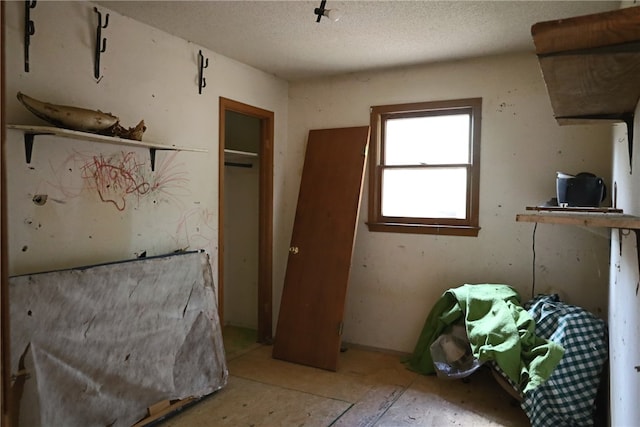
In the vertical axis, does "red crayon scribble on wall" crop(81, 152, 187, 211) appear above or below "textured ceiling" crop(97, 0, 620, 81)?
below

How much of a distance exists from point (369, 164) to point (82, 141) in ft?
7.30

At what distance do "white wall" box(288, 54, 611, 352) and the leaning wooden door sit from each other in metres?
0.25

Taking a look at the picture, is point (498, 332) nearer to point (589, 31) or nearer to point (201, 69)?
point (589, 31)

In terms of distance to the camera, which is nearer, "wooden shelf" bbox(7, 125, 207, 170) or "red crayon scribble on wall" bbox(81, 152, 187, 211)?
"wooden shelf" bbox(7, 125, 207, 170)

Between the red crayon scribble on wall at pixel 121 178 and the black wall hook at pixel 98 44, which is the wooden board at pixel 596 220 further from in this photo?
the black wall hook at pixel 98 44

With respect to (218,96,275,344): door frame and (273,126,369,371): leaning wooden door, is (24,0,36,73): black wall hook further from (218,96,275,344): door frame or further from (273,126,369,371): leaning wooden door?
(273,126,369,371): leaning wooden door

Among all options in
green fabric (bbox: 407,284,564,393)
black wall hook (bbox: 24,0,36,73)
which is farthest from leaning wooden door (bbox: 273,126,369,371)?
black wall hook (bbox: 24,0,36,73)

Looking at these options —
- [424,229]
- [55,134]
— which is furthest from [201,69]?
[424,229]

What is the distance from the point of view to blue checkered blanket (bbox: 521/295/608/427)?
7.73ft

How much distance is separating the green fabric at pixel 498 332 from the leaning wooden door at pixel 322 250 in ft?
2.48

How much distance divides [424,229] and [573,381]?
1.55 metres

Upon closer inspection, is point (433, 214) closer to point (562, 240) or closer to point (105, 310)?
point (562, 240)

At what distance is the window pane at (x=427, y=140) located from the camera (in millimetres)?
3545

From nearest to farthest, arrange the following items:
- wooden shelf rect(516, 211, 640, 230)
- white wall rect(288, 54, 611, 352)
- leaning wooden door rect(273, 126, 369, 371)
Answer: wooden shelf rect(516, 211, 640, 230)
white wall rect(288, 54, 611, 352)
leaning wooden door rect(273, 126, 369, 371)
